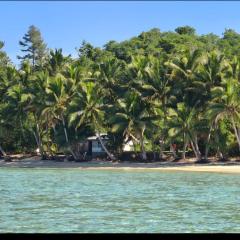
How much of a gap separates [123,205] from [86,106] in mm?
26763

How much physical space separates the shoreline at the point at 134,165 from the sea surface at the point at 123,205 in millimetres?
5031

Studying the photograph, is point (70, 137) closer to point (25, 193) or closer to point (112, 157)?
point (112, 157)

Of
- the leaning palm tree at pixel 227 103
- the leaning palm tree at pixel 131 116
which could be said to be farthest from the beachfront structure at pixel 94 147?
the leaning palm tree at pixel 227 103

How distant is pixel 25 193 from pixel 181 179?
1222cm

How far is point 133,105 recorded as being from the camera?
44844mm

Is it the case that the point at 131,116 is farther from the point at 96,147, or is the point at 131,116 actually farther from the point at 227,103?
the point at 96,147

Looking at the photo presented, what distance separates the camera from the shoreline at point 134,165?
40.7 meters

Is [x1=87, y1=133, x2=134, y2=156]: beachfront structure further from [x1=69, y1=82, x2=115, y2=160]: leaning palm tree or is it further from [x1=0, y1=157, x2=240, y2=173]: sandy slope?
[x1=69, y1=82, x2=115, y2=160]: leaning palm tree

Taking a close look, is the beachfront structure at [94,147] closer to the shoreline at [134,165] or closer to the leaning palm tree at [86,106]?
the shoreline at [134,165]

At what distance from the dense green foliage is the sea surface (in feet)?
27.2

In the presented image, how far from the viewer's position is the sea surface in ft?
47.0

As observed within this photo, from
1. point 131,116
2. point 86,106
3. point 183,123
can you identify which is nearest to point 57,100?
point 86,106

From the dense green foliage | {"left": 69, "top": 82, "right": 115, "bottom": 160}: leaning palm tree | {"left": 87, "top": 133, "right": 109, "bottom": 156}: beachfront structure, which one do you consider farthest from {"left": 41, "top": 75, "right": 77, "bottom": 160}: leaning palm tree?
{"left": 87, "top": 133, "right": 109, "bottom": 156}: beachfront structure

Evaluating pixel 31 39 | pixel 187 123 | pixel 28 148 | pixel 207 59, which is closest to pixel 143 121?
pixel 187 123
